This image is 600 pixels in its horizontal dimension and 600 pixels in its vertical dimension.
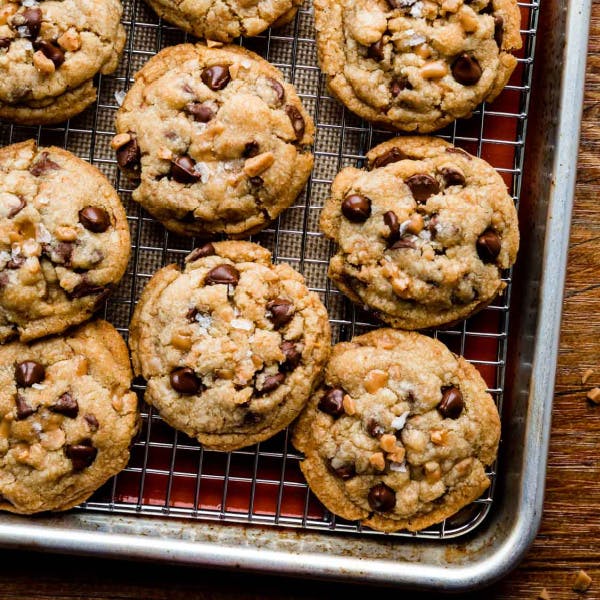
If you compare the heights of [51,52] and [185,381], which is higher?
[51,52]

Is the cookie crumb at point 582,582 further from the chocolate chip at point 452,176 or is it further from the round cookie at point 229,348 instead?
the chocolate chip at point 452,176

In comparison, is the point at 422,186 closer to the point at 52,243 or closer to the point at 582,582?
the point at 52,243

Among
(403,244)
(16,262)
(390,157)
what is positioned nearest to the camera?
(16,262)

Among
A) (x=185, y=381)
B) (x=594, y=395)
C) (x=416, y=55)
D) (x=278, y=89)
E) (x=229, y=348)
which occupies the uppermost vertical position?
(x=416, y=55)

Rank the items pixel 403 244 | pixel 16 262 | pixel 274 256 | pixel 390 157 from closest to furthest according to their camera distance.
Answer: pixel 16 262 → pixel 403 244 → pixel 390 157 → pixel 274 256

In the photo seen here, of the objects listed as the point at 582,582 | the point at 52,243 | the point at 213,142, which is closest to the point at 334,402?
the point at 213,142

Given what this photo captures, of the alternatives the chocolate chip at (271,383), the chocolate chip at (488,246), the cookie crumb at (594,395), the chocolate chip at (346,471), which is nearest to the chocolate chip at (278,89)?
the chocolate chip at (488,246)

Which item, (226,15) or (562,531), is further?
(562,531)

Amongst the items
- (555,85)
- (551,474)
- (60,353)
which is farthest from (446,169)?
(60,353)

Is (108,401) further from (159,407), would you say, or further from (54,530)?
(54,530)
